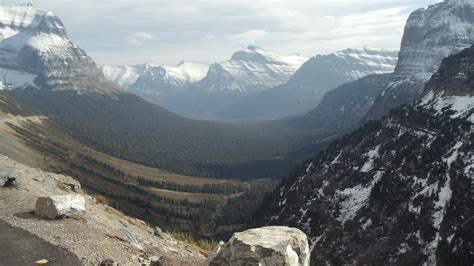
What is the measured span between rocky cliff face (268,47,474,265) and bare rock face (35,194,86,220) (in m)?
99.7

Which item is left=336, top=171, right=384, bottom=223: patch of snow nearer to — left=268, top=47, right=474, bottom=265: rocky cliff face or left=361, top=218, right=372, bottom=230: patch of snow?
left=268, top=47, right=474, bottom=265: rocky cliff face

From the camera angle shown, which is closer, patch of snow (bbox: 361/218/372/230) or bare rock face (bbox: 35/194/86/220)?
bare rock face (bbox: 35/194/86/220)

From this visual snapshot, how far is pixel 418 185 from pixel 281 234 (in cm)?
13551

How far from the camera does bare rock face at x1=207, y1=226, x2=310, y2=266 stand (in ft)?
95.3

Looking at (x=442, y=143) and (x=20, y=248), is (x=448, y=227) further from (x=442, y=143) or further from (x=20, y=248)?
(x=20, y=248)

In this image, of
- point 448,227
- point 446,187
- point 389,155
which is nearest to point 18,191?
point 448,227

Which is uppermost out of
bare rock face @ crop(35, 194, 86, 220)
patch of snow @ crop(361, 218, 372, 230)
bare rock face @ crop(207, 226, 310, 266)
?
bare rock face @ crop(207, 226, 310, 266)

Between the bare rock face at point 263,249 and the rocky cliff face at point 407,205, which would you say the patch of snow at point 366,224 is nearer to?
the rocky cliff face at point 407,205

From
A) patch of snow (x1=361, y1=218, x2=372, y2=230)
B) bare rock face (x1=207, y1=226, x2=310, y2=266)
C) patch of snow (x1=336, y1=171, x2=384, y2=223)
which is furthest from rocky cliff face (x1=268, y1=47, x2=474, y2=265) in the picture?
bare rock face (x1=207, y1=226, x2=310, y2=266)

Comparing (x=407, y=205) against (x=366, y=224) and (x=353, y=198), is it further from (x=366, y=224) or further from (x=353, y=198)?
(x=353, y=198)

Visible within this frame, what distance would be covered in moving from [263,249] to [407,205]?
131 metres

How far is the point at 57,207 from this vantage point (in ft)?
142

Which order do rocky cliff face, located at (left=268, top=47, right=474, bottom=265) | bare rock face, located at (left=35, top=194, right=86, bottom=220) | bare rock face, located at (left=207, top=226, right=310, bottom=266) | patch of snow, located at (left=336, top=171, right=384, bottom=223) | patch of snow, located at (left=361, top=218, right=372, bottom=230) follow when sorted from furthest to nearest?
1. patch of snow, located at (left=336, top=171, right=384, bottom=223)
2. patch of snow, located at (left=361, top=218, right=372, bottom=230)
3. rocky cliff face, located at (left=268, top=47, right=474, bottom=265)
4. bare rock face, located at (left=35, top=194, right=86, bottom=220)
5. bare rock face, located at (left=207, top=226, right=310, bottom=266)

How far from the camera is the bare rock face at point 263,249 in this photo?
95.3 ft
